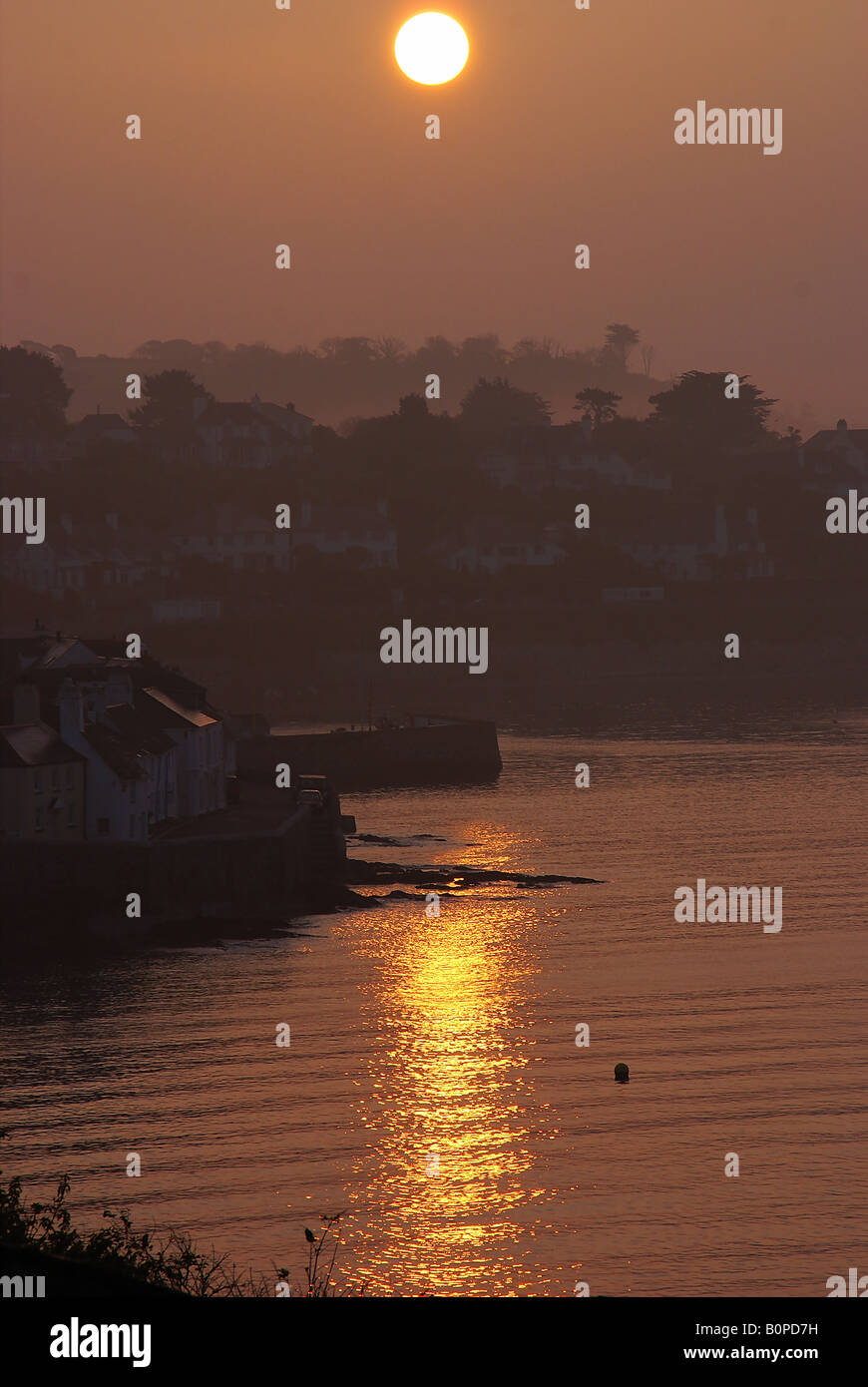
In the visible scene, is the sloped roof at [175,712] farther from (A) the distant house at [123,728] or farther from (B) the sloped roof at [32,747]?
(B) the sloped roof at [32,747]

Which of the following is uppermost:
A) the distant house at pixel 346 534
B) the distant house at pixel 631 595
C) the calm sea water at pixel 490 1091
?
the distant house at pixel 346 534

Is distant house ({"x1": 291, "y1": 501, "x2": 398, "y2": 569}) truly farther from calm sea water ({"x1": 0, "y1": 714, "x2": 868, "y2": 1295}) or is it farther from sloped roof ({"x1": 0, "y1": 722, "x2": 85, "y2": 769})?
sloped roof ({"x1": 0, "y1": 722, "x2": 85, "y2": 769})

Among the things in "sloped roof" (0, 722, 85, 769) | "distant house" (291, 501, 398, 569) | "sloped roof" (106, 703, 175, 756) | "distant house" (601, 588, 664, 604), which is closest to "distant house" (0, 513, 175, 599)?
"distant house" (291, 501, 398, 569)

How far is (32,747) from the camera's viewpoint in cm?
5862

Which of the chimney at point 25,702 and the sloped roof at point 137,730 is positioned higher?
the chimney at point 25,702

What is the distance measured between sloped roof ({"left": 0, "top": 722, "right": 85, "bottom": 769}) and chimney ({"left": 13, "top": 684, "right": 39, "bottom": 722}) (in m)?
0.95

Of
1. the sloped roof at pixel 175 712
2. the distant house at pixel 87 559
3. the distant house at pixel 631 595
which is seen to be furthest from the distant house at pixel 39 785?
the distant house at pixel 631 595

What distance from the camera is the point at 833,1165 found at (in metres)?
32.2

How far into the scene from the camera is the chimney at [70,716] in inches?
2386

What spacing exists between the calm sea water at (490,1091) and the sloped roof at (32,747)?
31.0 ft

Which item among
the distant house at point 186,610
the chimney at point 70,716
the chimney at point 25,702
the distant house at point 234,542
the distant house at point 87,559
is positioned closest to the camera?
the chimney at point 70,716

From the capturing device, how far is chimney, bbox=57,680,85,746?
60.6m
